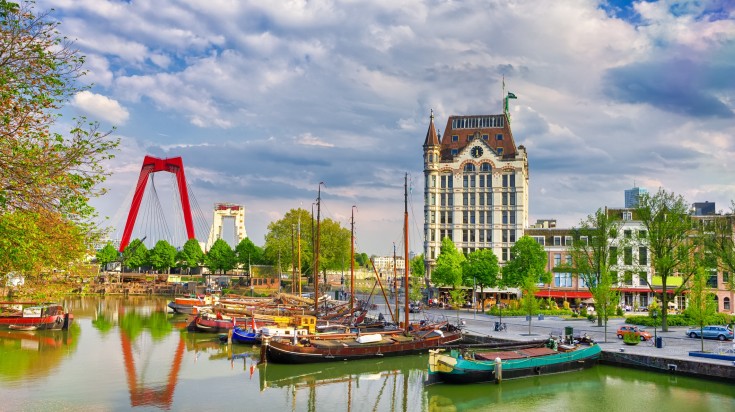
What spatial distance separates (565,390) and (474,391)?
5243 mm

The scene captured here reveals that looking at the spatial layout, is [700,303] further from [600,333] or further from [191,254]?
[191,254]

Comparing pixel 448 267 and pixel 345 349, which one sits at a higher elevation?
pixel 448 267

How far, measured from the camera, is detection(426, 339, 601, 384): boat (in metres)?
33.4

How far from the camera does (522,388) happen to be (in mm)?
33594

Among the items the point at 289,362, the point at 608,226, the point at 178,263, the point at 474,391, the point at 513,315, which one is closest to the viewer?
the point at 474,391

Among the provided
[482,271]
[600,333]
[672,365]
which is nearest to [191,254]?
[482,271]

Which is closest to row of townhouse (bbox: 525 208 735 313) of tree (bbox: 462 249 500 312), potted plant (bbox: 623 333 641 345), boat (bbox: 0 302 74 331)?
tree (bbox: 462 249 500 312)

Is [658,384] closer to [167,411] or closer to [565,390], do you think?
[565,390]

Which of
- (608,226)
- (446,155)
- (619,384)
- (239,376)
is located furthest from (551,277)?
(239,376)

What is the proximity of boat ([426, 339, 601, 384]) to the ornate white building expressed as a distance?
160ft

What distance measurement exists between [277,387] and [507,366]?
1308 cm

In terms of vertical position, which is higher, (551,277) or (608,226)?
(608,226)

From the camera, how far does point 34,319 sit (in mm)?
55656

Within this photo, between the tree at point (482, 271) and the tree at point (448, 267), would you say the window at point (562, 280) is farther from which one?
the tree at point (448, 267)
